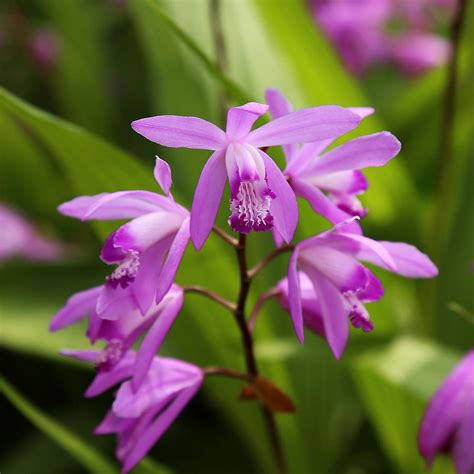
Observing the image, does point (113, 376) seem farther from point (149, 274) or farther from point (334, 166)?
point (334, 166)

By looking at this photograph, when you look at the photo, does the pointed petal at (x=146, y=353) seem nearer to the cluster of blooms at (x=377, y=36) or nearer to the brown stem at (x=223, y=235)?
the brown stem at (x=223, y=235)

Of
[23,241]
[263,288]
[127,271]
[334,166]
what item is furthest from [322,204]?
[23,241]

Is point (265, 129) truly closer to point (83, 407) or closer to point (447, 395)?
point (447, 395)

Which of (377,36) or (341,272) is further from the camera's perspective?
(377,36)

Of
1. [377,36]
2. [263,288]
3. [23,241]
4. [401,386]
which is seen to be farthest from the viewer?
[377,36]

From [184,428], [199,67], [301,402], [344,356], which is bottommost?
[184,428]

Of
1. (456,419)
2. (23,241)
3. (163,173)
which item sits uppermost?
(163,173)

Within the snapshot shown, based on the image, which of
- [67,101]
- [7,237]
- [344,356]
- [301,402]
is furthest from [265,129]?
[67,101]
